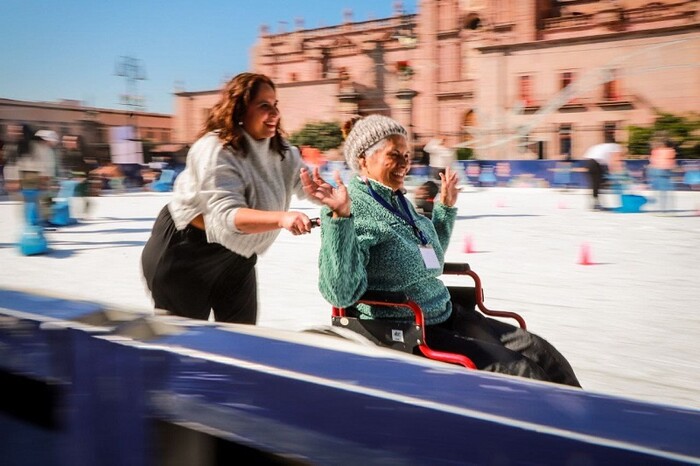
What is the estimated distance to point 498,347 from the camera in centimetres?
266

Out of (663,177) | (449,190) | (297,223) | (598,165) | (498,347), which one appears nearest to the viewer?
(297,223)

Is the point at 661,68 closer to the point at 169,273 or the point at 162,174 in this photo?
the point at 162,174

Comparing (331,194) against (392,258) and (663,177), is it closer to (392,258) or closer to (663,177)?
(392,258)

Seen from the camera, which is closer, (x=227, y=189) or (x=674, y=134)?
(x=227, y=189)

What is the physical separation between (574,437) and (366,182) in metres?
1.88

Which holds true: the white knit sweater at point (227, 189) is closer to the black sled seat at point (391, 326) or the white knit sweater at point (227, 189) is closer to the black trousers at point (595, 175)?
the black sled seat at point (391, 326)

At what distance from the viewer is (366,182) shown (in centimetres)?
290

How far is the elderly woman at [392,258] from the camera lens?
2.53m

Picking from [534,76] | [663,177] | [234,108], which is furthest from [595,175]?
[534,76]

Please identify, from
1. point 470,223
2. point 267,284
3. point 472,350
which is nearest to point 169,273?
point 472,350

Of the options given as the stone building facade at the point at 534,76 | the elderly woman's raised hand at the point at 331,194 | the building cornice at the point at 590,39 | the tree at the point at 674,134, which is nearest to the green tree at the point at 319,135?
the stone building facade at the point at 534,76

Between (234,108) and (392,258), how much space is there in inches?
33.6

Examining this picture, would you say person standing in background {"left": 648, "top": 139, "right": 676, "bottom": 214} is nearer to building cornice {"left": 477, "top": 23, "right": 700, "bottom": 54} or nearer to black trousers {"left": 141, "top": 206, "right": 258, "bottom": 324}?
black trousers {"left": 141, "top": 206, "right": 258, "bottom": 324}

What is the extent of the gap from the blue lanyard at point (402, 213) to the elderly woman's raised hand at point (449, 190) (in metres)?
0.35
